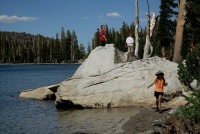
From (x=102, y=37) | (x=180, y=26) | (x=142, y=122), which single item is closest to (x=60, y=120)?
(x=142, y=122)

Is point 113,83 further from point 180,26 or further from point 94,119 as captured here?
point 180,26

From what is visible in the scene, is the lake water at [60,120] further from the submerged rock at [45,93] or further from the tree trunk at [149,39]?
the tree trunk at [149,39]

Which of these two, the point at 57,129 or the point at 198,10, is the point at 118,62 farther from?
the point at 57,129

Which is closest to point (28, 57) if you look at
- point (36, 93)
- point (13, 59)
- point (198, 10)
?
point (13, 59)

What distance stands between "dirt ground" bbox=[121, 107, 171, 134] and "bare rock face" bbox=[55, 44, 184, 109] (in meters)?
3.78

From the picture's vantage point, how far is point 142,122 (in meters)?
15.4

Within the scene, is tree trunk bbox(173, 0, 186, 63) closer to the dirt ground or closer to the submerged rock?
the submerged rock

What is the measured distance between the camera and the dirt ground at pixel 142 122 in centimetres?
1427

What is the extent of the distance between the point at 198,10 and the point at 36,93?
15.8 meters

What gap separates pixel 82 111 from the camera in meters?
21.0

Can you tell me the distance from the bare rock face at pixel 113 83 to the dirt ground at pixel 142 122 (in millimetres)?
3779

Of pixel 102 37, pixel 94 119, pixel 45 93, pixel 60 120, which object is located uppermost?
pixel 102 37

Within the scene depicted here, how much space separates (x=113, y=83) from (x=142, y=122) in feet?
21.3

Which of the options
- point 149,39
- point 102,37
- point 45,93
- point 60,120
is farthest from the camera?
point 45,93
